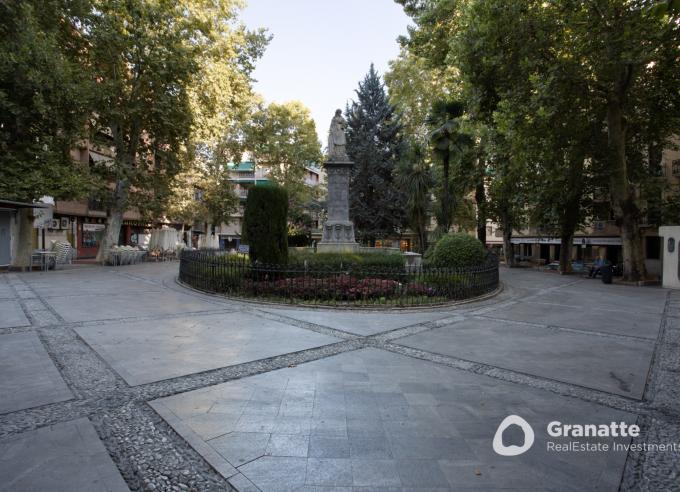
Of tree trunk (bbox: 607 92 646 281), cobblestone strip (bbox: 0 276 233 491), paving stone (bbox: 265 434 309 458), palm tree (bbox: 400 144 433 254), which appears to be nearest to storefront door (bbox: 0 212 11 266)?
cobblestone strip (bbox: 0 276 233 491)

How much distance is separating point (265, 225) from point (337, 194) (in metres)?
7.36

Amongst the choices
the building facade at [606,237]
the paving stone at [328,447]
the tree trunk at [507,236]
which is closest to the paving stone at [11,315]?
the paving stone at [328,447]

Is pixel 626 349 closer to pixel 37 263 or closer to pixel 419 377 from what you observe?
pixel 419 377

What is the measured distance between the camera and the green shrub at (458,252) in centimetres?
1376

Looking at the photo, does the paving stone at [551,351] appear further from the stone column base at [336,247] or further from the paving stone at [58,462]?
the stone column base at [336,247]

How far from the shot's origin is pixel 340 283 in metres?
10.5

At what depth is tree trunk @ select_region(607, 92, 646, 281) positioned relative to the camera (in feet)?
53.5

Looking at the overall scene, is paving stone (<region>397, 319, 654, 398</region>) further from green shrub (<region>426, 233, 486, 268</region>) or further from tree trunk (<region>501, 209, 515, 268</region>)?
tree trunk (<region>501, 209, 515, 268</region>)

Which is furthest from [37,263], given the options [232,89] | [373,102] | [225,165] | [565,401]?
[373,102]

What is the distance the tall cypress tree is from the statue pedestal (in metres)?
13.4

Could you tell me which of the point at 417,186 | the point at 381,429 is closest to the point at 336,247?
the point at 417,186

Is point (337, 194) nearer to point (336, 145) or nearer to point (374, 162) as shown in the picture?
point (336, 145)

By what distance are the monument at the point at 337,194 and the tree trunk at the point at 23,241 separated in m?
14.3

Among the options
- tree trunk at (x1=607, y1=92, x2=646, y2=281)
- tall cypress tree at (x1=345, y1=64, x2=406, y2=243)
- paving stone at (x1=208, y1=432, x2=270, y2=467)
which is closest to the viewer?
paving stone at (x1=208, y1=432, x2=270, y2=467)
